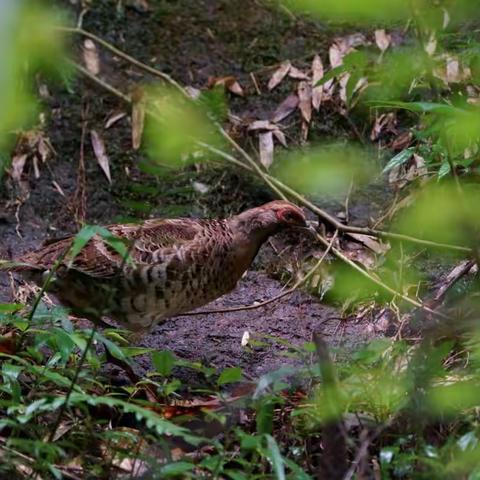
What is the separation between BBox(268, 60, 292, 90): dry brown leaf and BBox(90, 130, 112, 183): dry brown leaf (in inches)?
51.8

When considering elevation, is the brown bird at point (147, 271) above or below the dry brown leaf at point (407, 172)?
below

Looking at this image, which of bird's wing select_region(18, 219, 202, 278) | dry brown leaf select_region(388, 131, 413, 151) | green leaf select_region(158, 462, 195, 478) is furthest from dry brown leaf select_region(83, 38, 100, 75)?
green leaf select_region(158, 462, 195, 478)

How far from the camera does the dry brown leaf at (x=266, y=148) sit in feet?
23.2

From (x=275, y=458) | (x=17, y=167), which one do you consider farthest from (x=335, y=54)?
(x=275, y=458)

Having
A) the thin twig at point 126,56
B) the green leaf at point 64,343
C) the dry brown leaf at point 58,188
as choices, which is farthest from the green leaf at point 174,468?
the thin twig at point 126,56

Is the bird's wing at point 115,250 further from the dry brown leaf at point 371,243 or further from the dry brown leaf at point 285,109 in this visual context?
the dry brown leaf at point 285,109

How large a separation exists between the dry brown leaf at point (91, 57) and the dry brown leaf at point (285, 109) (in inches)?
54.4

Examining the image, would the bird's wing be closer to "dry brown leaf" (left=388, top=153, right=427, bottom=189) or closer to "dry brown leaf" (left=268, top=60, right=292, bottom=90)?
"dry brown leaf" (left=388, top=153, right=427, bottom=189)

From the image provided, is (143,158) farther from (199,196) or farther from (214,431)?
(214,431)

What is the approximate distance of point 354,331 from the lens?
18.8 ft

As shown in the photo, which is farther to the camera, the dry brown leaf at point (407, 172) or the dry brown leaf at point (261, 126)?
the dry brown leaf at point (261, 126)

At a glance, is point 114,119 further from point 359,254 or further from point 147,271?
point 147,271

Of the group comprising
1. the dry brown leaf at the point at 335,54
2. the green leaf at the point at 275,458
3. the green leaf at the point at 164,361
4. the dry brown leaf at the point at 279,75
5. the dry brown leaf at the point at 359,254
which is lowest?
the dry brown leaf at the point at 359,254

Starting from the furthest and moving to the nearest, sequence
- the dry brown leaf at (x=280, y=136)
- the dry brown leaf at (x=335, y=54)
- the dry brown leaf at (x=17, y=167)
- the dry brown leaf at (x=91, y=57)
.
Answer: the dry brown leaf at (x=91, y=57) → the dry brown leaf at (x=335, y=54) → the dry brown leaf at (x=280, y=136) → the dry brown leaf at (x=17, y=167)
